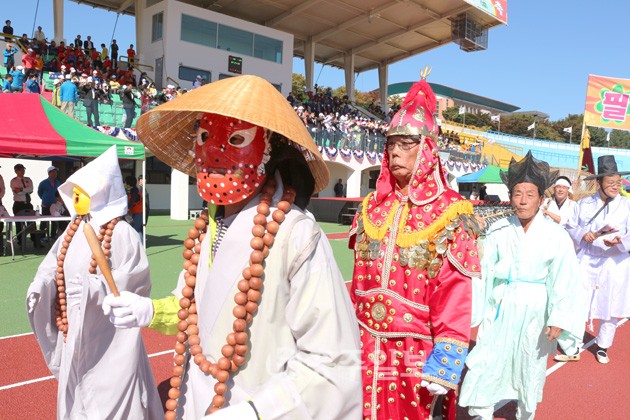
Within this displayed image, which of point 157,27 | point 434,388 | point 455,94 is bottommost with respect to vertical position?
point 434,388

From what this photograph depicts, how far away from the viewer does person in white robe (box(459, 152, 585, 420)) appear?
3727 mm

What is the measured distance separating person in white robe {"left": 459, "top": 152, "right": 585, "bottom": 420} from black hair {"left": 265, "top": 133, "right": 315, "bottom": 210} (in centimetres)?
238

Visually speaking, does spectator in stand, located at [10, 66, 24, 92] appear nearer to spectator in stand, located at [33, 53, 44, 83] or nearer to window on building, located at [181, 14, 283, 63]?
spectator in stand, located at [33, 53, 44, 83]

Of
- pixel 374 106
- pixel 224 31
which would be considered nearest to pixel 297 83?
pixel 374 106

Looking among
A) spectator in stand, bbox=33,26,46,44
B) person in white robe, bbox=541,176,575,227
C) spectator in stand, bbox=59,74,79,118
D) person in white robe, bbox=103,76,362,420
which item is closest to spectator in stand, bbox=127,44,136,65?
spectator in stand, bbox=33,26,46,44

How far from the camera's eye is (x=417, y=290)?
8.90ft

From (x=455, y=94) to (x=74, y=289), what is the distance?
72.9 metres

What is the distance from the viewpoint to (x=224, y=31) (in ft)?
88.4

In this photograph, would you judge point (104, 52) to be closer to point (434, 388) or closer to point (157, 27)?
point (157, 27)

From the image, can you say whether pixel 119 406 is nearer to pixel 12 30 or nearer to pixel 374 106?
pixel 12 30

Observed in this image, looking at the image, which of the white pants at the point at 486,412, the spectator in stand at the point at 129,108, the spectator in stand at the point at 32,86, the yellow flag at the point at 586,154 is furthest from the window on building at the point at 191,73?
the white pants at the point at 486,412

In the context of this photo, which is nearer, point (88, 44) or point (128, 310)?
point (128, 310)

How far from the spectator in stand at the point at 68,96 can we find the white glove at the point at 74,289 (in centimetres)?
1394

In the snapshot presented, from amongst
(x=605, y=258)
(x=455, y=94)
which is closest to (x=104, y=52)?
(x=605, y=258)
